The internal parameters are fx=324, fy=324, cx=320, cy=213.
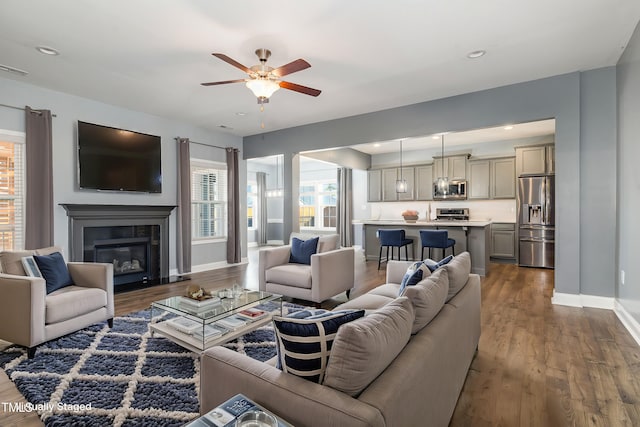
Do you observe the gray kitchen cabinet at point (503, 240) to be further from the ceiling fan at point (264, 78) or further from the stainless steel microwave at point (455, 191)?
the ceiling fan at point (264, 78)

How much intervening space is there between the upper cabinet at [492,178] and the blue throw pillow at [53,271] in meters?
7.66

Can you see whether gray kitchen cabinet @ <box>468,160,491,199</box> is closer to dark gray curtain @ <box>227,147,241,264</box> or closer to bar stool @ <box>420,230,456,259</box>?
bar stool @ <box>420,230,456,259</box>

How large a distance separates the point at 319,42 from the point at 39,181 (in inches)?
156

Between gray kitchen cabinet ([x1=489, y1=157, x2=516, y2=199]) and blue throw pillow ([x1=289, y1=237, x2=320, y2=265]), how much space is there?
16.7ft

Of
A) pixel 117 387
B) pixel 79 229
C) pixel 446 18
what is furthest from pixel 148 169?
pixel 446 18

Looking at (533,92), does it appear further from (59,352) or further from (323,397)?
(59,352)

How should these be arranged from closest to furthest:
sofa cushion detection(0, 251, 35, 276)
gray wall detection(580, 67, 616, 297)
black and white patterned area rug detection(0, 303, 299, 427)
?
black and white patterned area rug detection(0, 303, 299, 427) → sofa cushion detection(0, 251, 35, 276) → gray wall detection(580, 67, 616, 297)

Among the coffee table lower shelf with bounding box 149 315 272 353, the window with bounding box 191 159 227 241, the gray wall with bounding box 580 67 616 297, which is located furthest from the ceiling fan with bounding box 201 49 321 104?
the window with bounding box 191 159 227 241

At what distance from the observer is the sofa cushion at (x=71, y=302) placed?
2.68 metres

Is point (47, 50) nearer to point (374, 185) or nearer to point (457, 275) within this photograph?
point (457, 275)

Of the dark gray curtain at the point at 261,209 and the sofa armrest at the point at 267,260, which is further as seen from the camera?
the dark gray curtain at the point at 261,209

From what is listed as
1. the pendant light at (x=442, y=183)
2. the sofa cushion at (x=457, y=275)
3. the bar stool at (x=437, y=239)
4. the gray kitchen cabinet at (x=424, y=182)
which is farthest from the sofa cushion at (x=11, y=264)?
the gray kitchen cabinet at (x=424, y=182)

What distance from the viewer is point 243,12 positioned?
2.65 m

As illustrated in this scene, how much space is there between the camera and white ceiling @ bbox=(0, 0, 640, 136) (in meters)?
2.62
